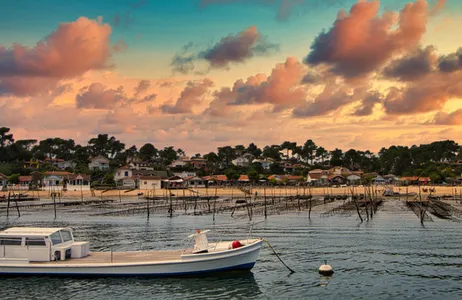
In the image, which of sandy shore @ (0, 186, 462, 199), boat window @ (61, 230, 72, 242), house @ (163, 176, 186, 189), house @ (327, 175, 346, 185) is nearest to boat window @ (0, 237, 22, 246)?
boat window @ (61, 230, 72, 242)

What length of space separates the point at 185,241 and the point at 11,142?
169374 millimetres

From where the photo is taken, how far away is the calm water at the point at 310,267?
27.5 meters

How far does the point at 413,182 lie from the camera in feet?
531

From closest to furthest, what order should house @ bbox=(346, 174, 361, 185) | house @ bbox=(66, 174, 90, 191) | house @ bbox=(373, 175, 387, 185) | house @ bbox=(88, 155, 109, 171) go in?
1. house @ bbox=(66, 174, 90, 191)
2. house @ bbox=(346, 174, 361, 185)
3. house @ bbox=(373, 175, 387, 185)
4. house @ bbox=(88, 155, 109, 171)

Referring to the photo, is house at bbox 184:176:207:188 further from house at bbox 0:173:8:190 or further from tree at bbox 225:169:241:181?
house at bbox 0:173:8:190

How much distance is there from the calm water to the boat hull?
18.8 inches

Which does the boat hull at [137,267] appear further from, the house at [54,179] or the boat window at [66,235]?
the house at [54,179]

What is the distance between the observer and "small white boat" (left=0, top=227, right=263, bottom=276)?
96.3 feet

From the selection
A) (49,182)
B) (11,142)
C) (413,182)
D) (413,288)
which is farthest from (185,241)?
(11,142)

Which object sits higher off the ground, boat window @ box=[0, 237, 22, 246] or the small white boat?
boat window @ box=[0, 237, 22, 246]

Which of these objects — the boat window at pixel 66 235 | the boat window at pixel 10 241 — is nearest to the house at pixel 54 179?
the boat window at pixel 66 235

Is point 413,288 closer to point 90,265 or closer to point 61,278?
point 90,265

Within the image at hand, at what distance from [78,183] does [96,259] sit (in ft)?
403

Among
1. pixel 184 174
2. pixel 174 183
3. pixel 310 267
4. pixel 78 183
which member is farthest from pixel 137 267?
pixel 184 174
